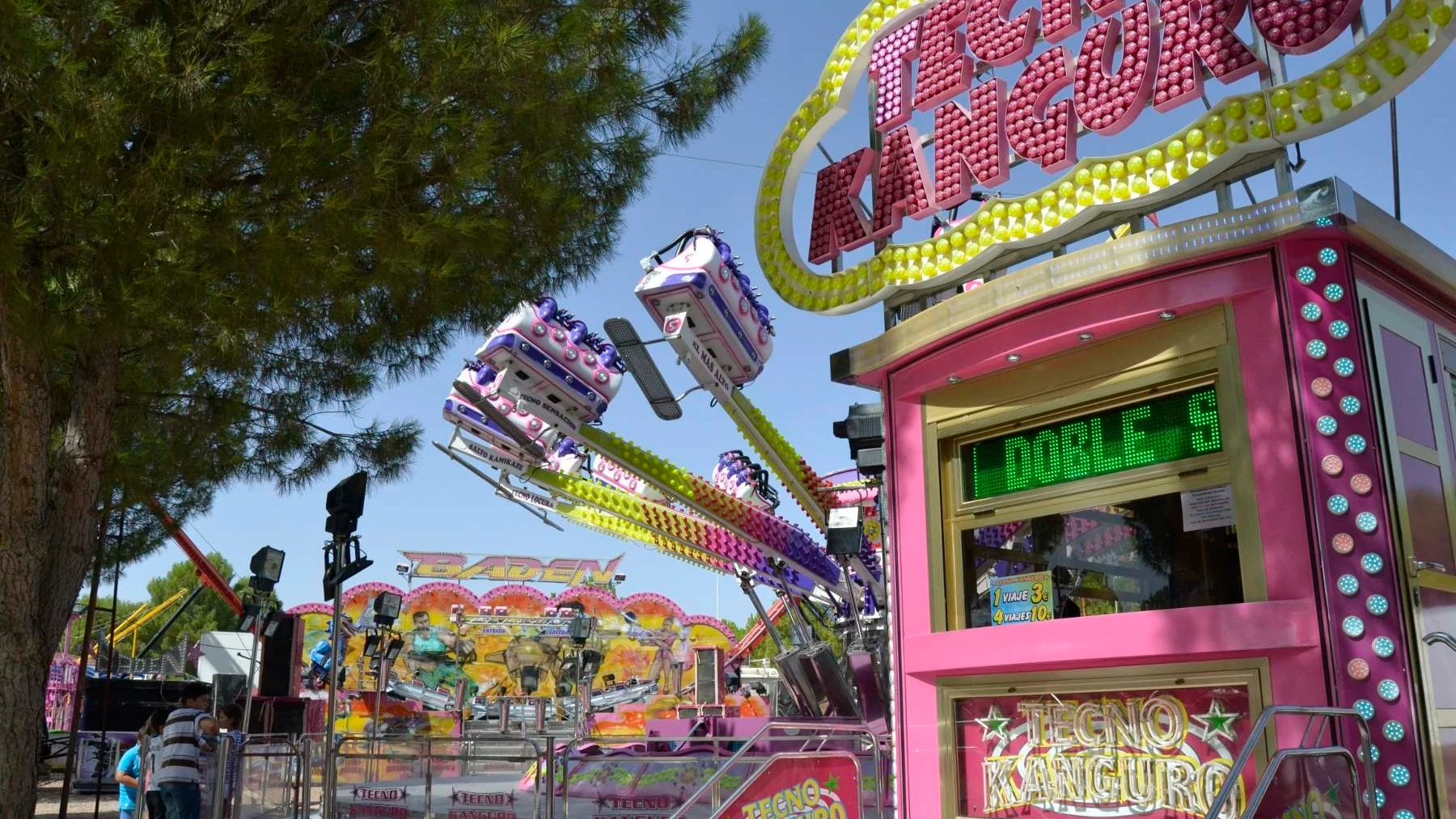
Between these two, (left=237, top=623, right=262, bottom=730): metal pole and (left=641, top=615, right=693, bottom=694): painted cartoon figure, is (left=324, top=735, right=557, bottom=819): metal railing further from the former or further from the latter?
(left=641, top=615, right=693, bottom=694): painted cartoon figure

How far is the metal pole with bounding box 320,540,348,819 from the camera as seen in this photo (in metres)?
7.93

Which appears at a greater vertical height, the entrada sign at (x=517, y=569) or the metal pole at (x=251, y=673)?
the entrada sign at (x=517, y=569)

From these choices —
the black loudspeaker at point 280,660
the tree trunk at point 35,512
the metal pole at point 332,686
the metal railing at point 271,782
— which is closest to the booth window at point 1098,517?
the metal pole at point 332,686

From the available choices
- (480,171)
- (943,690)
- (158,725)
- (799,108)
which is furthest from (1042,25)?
(158,725)

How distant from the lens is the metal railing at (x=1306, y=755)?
374 cm

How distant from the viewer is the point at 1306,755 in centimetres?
399

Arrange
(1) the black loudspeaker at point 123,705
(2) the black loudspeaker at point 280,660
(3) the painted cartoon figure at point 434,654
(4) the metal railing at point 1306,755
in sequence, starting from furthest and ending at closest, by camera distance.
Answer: (3) the painted cartoon figure at point 434,654, (1) the black loudspeaker at point 123,705, (2) the black loudspeaker at point 280,660, (4) the metal railing at point 1306,755

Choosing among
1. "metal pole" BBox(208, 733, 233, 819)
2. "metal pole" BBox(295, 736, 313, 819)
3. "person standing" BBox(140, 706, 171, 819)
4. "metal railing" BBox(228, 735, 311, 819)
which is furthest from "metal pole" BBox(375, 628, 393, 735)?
"person standing" BBox(140, 706, 171, 819)

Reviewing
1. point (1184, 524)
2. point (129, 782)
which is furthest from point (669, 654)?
point (1184, 524)

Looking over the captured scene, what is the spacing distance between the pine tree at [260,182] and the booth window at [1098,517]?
3.06 meters

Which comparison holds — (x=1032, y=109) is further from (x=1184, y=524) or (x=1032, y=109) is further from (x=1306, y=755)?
(x=1306, y=755)

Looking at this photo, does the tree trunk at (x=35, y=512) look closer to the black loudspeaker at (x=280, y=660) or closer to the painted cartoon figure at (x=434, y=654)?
the black loudspeaker at (x=280, y=660)

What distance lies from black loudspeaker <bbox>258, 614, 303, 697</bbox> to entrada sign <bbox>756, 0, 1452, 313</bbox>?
45.4 ft

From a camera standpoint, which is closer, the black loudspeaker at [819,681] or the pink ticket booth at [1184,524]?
the pink ticket booth at [1184,524]
